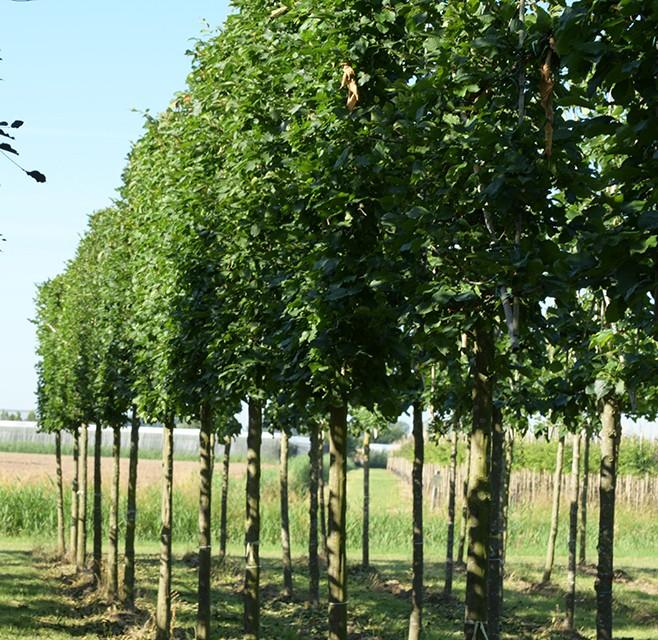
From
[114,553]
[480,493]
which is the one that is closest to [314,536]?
[114,553]

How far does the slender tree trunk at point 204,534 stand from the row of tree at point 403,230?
4 centimetres

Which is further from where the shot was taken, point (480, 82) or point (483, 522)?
point (483, 522)

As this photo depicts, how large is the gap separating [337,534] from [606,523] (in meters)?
3.97

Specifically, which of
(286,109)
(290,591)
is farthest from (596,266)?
(290,591)

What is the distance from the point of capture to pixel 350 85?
989 cm

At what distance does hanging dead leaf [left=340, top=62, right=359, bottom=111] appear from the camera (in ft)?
32.4

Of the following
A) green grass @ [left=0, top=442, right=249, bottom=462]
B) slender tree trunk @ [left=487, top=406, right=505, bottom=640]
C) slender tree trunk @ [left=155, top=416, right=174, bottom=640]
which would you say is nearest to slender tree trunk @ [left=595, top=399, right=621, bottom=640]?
slender tree trunk @ [left=487, top=406, right=505, bottom=640]

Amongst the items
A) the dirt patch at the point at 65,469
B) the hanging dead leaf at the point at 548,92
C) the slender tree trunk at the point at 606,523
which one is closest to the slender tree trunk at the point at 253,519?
the slender tree trunk at the point at 606,523

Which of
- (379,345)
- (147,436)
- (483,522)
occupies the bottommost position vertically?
(147,436)

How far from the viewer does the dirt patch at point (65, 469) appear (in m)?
45.3

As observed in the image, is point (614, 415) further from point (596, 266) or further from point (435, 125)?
point (596, 266)

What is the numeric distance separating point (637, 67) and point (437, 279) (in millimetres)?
3119

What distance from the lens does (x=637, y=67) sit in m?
5.22

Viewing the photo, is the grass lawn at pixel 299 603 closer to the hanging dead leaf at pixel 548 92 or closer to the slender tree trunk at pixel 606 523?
the slender tree trunk at pixel 606 523
